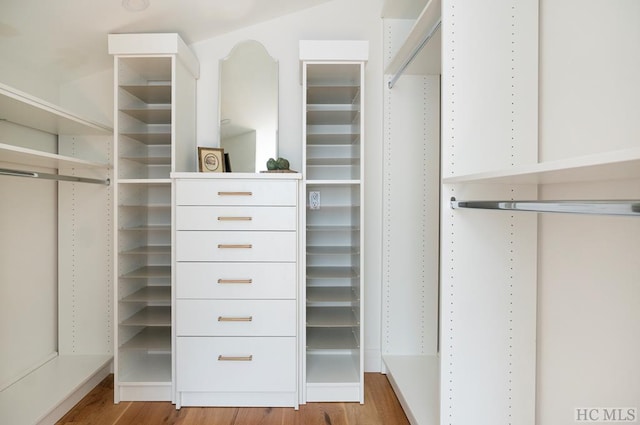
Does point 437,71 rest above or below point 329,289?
above

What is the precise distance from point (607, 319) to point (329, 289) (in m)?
1.44

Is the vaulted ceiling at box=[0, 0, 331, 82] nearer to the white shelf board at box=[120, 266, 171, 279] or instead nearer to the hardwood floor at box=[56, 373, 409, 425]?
the white shelf board at box=[120, 266, 171, 279]

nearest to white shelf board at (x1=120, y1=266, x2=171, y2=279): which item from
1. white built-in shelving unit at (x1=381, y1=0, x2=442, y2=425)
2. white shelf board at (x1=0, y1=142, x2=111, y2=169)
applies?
white shelf board at (x1=0, y1=142, x2=111, y2=169)

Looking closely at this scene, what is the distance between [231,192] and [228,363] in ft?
2.87

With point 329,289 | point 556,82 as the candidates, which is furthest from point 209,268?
point 556,82

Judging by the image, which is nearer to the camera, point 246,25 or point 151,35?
point 151,35

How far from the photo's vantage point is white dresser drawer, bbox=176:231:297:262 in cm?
185

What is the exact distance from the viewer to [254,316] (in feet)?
6.08

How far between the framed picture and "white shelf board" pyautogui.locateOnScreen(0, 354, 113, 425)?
129cm

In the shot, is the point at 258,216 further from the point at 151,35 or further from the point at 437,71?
the point at 437,71

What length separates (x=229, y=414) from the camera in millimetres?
1835

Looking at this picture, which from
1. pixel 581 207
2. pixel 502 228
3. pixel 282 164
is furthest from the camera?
pixel 282 164

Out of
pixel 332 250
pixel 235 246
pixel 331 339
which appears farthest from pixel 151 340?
pixel 332 250

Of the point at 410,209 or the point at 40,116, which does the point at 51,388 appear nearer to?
the point at 40,116
